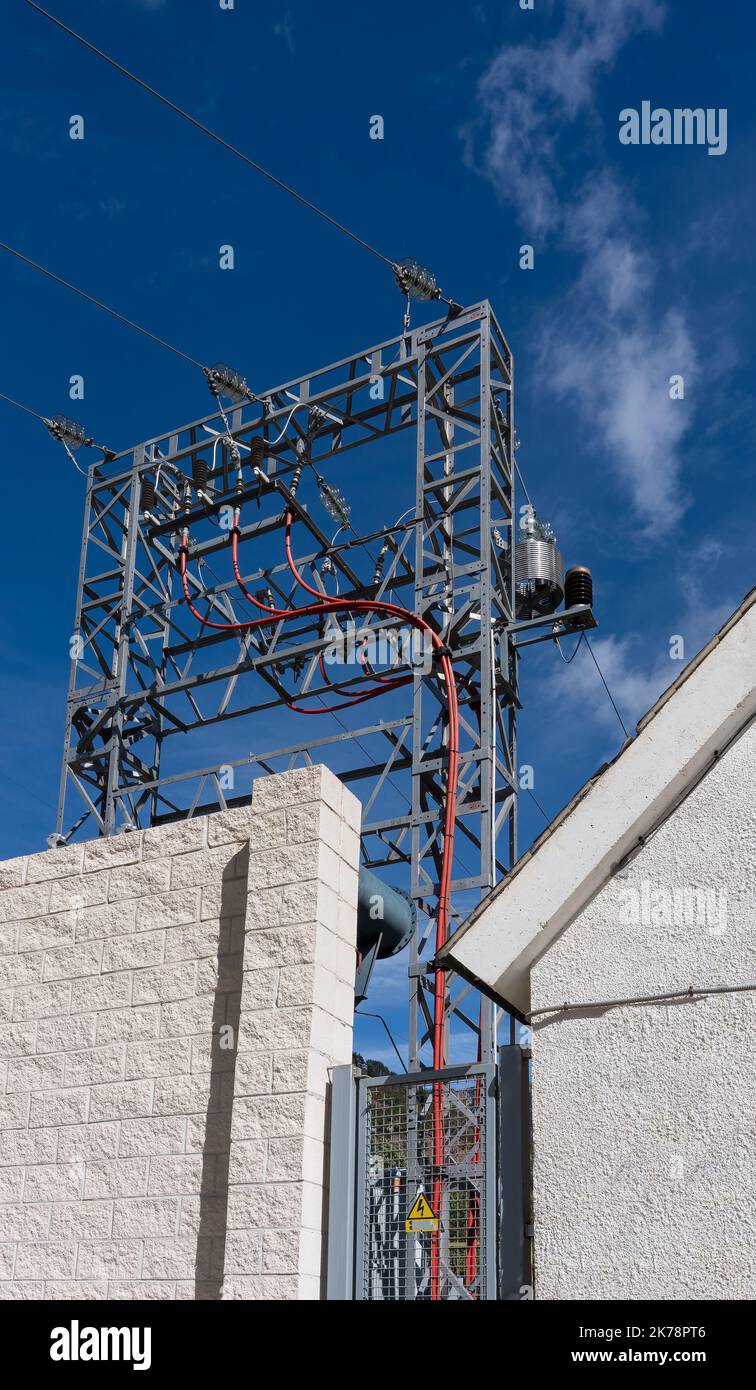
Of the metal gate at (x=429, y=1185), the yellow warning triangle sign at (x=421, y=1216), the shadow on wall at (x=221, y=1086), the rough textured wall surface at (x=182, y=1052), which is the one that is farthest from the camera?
the shadow on wall at (x=221, y=1086)

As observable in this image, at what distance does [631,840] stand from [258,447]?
12.0m

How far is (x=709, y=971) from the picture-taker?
5273 millimetres

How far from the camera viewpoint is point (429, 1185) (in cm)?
649

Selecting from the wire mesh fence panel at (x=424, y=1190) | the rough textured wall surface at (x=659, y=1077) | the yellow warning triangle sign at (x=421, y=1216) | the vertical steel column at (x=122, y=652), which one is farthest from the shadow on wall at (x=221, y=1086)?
the vertical steel column at (x=122, y=652)

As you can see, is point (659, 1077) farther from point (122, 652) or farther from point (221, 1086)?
→ point (122, 652)

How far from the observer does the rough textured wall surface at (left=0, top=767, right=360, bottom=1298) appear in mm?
6719

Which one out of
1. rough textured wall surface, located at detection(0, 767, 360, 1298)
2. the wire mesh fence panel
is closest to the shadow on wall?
rough textured wall surface, located at detection(0, 767, 360, 1298)

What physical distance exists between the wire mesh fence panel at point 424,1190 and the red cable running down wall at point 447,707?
0.05 feet

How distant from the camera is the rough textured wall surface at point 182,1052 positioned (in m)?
6.72

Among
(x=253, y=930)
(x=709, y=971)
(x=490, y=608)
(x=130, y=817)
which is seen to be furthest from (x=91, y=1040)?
(x=130, y=817)

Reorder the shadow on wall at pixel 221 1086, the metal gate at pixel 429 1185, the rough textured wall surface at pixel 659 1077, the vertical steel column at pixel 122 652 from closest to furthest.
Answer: the rough textured wall surface at pixel 659 1077, the metal gate at pixel 429 1185, the shadow on wall at pixel 221 1086, the vertical steel column at pixel 122 652

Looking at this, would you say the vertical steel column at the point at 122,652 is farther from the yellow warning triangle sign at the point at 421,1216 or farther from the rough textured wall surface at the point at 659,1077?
the rough textured wall surface at the point at 659,1077

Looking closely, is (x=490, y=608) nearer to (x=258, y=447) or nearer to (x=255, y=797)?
(x=258, y=447)
